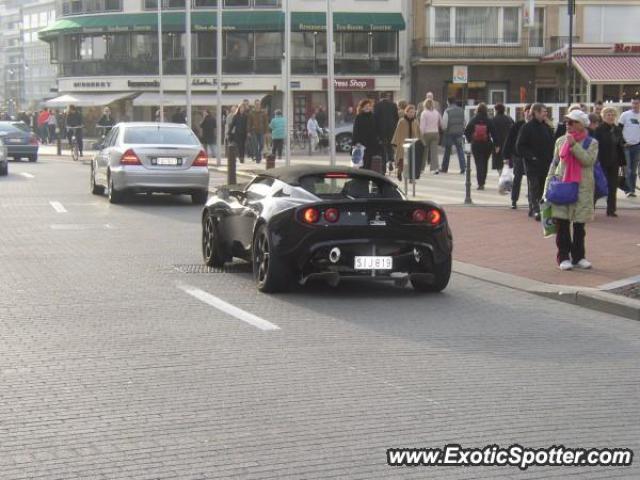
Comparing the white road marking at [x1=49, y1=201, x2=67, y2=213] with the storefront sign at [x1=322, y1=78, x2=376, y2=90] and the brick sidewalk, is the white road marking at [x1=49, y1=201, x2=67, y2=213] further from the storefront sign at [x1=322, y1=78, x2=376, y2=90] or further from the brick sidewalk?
the storefront sign at [x1=322, y1=78, x2=376, y2=90]

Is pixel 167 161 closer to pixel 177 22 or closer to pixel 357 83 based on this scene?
pixel 357 83

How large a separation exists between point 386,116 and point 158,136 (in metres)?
6.67

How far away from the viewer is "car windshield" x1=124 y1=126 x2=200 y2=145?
2184 cm

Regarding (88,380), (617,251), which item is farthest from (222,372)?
(617,251)

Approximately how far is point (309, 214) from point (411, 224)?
3.31 ft

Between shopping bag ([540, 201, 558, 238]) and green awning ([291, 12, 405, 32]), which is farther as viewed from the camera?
green awning ([291, 12, 405, 32])

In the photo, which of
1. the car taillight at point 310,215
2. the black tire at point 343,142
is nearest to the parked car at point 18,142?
the black tire at point 343,142

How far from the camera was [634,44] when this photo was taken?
58969mm

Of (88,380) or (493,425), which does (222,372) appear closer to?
(88,380)

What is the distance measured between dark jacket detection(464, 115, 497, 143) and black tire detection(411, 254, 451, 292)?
43.3 ft

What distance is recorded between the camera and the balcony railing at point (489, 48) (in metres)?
61.1

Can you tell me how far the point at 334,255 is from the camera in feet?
35.6

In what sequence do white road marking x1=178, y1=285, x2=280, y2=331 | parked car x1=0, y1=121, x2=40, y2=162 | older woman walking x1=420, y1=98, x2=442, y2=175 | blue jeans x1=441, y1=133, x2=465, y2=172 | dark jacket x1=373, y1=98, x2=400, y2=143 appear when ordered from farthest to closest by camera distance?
parked car x1=0, y1=121, x2=40, y2=162 < blue jeans x1=441, y1=133, x2=465, y2=172 < older woman walking x1=420, y1=98, x2=442, y2=175 < dark jacket x1=373, y1=98, x2=400, y2=143 < white road marking x1=178, y1=285, x2=280, y2=331

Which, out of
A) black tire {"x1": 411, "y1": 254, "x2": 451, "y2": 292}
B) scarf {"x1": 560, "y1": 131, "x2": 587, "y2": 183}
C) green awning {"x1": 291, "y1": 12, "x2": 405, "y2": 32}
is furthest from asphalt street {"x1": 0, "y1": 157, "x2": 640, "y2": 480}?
green awning {"x1": 291, "y1": 12, "x2": 405, "y2": 32}
